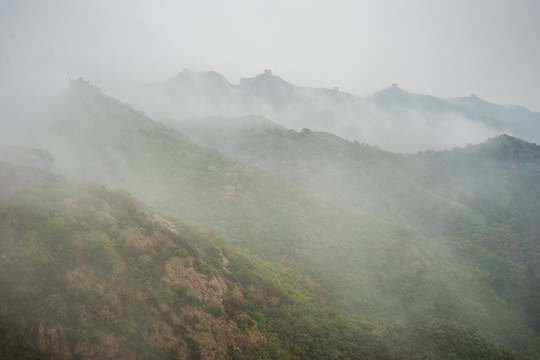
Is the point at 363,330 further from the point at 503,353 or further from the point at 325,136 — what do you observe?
the point at 325,136

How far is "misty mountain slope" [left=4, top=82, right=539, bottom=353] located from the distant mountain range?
9269cm

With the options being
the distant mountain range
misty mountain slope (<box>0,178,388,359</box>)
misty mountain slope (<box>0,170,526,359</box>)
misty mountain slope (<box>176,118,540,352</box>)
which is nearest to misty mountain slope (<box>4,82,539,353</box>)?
misty mountain slope (<box>176,118,540,352</box>)

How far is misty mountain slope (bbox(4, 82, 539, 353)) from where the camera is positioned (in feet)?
100

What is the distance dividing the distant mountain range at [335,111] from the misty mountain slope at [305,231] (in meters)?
92.7

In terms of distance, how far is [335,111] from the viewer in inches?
7057

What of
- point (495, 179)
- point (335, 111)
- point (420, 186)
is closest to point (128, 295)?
point (420, 186)

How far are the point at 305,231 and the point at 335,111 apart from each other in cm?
15695

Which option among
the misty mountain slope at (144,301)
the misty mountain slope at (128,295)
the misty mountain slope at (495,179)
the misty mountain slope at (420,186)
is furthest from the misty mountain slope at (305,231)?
the misty mountain slope at (495,179)

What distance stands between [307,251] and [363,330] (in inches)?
578

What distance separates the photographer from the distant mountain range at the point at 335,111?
501ft

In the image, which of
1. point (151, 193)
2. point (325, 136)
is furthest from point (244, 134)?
point (151, 193)

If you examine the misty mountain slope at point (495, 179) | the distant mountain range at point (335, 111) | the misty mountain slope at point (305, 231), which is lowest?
the misty mountain slope at point (305, 231)

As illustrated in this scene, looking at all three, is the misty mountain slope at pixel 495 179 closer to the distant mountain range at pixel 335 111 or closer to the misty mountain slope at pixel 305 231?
the misty mountain slope at pixel 305 231

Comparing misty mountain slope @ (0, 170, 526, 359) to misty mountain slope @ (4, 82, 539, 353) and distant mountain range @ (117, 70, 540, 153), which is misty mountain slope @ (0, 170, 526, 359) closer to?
misty mountain slope @ (4, 82, 539, 353)
